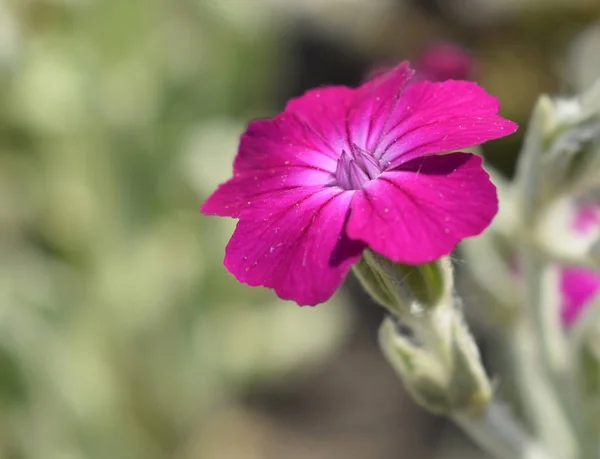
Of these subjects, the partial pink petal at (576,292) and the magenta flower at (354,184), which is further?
the partial pink petal at (576,292)

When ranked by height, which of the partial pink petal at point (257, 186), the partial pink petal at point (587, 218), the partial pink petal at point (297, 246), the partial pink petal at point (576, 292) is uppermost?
the partial pink petal at point (587, 218)

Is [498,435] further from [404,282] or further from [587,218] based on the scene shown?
[587,218]

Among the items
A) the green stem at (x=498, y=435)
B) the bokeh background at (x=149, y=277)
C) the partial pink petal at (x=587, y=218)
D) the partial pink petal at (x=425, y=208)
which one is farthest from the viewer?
the bokeh background at (x=149, y=277)

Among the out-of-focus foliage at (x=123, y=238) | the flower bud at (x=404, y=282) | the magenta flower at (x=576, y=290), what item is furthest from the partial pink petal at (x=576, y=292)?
the out-of-focus foliage at (x=123, y=238)

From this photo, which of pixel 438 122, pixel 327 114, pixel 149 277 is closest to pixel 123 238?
pixel 149 277

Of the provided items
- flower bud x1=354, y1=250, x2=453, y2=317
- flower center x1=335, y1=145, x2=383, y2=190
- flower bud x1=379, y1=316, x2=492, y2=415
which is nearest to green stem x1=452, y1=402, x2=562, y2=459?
flower bud x1=379, y1=316, x2=492, y2=415

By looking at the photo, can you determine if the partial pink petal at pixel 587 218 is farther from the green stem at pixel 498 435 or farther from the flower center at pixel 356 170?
the flower center at pixel 356 170

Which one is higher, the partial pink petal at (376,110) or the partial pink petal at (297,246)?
the partial pink petal at (376,110)

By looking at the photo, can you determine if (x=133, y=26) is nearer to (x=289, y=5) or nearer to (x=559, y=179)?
(x=289, y=5)
